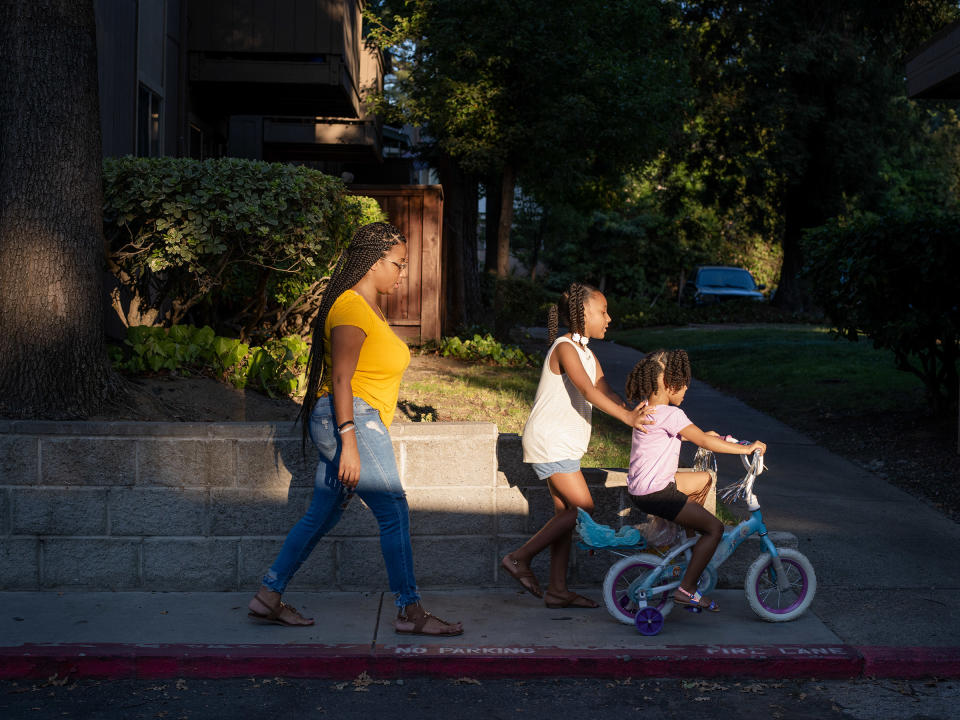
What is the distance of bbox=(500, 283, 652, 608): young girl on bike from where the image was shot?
5820mm

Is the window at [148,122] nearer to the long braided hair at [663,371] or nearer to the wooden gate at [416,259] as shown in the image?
the wooden gate at [416,259]

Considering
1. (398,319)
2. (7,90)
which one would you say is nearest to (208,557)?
(7,90)

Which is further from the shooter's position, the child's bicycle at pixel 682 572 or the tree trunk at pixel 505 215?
the tree trunk at pixel 505 215

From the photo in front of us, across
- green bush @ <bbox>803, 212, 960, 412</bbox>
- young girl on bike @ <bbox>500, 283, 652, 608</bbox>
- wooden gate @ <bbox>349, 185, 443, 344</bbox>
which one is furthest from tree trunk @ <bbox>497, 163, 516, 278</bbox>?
young girl on bike @ <bbox>500, 283, 652, 608</bbox>

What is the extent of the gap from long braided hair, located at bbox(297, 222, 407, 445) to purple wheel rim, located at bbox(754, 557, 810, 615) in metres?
2.51

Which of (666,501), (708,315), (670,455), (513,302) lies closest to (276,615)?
(666,501)

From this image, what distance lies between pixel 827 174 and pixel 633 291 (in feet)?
36.0

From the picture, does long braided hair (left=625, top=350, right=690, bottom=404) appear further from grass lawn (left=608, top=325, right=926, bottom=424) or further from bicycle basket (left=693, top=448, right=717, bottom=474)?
grass lawn (left=608, top=325, right=926, bottom=424)

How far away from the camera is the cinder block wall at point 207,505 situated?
254 inches

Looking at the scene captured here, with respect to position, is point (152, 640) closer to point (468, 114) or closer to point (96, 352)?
point (96, 352)

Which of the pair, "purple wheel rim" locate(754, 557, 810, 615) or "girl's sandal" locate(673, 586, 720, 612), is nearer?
"girl's sandal" locate(673, 586, 720, 612)

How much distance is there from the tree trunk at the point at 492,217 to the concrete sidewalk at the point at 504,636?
17.1 m

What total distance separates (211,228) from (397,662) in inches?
172

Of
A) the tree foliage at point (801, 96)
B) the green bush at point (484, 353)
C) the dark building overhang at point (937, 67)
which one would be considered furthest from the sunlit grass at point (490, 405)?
the tree foliage at point (801, 96)
